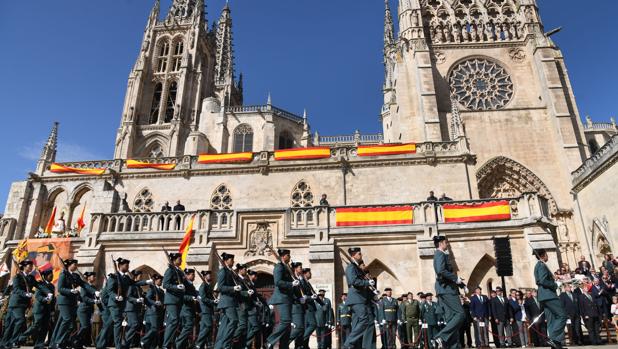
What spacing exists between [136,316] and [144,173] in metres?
15.4

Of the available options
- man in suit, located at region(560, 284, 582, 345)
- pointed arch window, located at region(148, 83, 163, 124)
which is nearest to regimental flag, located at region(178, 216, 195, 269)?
man in suit, located at region(560, 284, 582, 345)

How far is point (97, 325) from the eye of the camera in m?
14.1

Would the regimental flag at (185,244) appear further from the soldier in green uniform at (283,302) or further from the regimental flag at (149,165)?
the soldier in green uniform at (283,302)

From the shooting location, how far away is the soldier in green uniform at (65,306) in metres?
9.43

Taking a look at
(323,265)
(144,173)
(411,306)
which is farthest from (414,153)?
(144,173)

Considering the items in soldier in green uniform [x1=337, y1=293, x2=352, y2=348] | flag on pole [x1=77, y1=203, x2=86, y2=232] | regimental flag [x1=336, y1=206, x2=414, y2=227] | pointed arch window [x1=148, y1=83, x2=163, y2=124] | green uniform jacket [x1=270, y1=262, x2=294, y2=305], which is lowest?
soldier in green uniform [x1=337, y1=293, x2=352, y2=348]

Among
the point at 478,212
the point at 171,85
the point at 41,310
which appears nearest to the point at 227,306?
the point at 41,310

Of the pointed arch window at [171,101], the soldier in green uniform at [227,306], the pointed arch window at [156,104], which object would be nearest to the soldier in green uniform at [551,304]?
the soldier in green uniform at [227,306]

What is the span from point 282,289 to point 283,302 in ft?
0.87

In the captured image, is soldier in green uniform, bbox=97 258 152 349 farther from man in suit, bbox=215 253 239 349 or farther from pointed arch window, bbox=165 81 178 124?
pointed arch window, bbox=165 81 178 124

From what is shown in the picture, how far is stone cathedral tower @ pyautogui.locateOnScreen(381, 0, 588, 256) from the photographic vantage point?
2831cm

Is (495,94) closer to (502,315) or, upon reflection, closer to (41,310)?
(502,315)

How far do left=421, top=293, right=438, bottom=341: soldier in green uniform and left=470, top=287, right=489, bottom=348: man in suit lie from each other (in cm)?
106

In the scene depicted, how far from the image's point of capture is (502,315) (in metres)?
11.9
